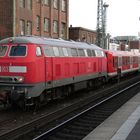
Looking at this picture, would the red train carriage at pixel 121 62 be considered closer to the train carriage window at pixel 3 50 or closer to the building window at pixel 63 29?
the building window at pixel 63 29

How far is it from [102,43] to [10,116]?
55.7m

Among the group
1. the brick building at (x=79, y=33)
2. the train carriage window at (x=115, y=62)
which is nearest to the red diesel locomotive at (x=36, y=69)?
the train carriage window at (x=115, y=62)

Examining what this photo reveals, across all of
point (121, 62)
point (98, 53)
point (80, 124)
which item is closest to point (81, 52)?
point (98, 53)

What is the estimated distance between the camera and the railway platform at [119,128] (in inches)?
440

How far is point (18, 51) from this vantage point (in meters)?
16.5

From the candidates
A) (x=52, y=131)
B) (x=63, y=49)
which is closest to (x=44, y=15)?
(x=63, y=49)

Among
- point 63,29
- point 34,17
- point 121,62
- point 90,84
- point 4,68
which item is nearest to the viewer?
point 4,68

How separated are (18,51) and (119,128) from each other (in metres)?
5.80

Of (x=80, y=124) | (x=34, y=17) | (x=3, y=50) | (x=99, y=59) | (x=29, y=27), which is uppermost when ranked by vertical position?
(x=34, y=17)

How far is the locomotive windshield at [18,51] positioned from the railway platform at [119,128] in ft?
13.6

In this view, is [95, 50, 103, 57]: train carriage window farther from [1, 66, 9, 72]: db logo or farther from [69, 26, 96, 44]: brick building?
[69, 26, 96, 44]: brick building

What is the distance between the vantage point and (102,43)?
232 feet

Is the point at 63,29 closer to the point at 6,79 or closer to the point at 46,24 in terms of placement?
the point at 46,24

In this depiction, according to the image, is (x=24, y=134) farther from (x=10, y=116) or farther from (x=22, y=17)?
(x=22, y=17)
